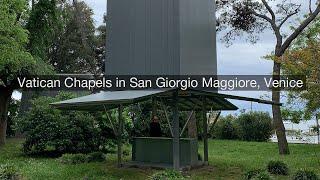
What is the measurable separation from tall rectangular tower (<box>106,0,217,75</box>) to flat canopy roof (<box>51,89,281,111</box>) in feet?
2.53

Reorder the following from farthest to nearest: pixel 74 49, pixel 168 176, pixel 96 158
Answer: pixel 74 49 → pixel 96 158 → pixel 168 176

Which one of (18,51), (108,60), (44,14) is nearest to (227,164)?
(108,60)

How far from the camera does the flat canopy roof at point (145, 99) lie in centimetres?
1095

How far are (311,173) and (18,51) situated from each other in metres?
10.5

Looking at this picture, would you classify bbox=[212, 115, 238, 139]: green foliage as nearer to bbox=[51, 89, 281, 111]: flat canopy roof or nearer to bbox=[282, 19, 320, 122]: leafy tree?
bbox=[282, 19, 320, 122]: leafy tree

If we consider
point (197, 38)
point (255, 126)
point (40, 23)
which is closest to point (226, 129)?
point (255, 126)

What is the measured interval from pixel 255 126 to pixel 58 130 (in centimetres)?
1483

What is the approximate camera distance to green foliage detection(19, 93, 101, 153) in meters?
16.6

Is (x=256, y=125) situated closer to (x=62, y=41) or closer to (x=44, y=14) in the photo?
(x=44, y=14)

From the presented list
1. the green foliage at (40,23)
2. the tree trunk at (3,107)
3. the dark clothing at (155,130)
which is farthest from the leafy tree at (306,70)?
the tree trunk at (3,107)

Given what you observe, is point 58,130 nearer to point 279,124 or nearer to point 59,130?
point 59,130

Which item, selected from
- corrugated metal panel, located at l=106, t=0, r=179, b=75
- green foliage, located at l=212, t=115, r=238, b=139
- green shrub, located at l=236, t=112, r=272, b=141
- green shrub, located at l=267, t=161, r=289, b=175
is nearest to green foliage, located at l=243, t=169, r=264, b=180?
green shrub, located at l=267, t=161, r=289, b=175

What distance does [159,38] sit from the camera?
1273cm

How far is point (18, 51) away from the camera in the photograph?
601 inches
